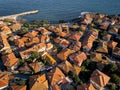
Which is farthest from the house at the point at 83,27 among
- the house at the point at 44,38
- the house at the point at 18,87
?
the house at the point at 18,87

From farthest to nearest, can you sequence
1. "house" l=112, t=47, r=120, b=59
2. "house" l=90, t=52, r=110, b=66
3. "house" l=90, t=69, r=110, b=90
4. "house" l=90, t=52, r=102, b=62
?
"house" l=112, t=47, r=120, b=59, "house" l=90, t=52, r=102, b=62, "house" l=90, t=52, r=110, b=66, "house" l=90, t=69, r=110, b=90

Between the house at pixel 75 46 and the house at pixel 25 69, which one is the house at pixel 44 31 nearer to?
the house at pixel 75 46

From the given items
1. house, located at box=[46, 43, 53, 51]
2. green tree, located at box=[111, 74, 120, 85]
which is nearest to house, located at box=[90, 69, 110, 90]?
green tree, located at box=[111, 74, 120, 85]

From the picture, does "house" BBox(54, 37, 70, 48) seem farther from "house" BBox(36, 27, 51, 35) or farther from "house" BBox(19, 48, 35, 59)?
"house" BBox(19, 48, 35, 59)

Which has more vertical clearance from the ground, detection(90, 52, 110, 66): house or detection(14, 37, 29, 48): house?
detection(14, 37, 29, 48): house

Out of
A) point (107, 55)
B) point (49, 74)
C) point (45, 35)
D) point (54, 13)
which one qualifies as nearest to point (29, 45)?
point (45, 35)

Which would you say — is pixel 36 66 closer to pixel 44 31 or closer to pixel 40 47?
pixel 40 47
